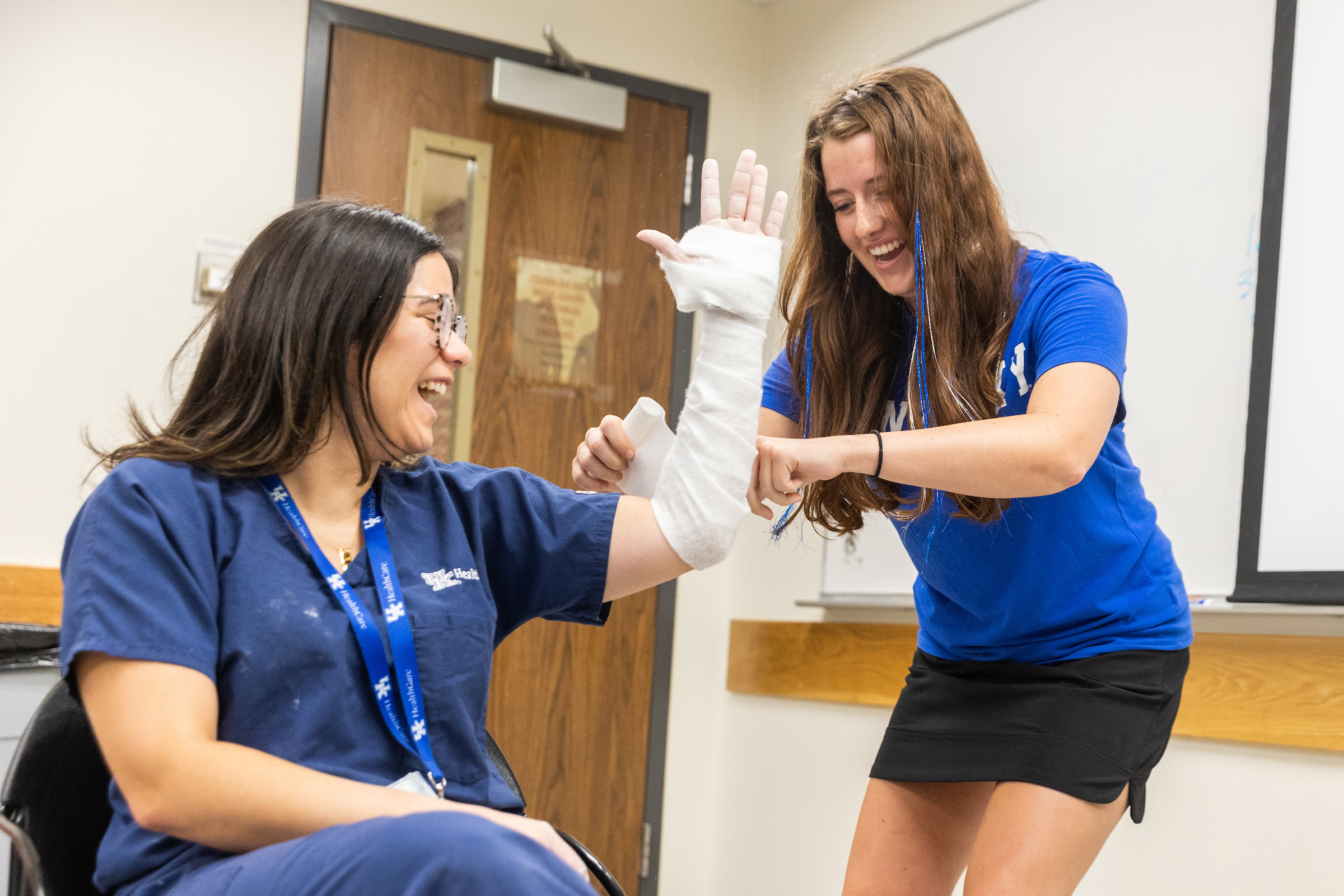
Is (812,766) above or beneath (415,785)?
beneath

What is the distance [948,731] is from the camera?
154cm

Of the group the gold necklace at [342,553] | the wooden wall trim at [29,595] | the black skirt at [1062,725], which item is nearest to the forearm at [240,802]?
the gold necklace at [342,553]

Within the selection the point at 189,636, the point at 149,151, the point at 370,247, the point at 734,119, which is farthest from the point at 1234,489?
the point at 149,151

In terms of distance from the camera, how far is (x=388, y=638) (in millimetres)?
1152

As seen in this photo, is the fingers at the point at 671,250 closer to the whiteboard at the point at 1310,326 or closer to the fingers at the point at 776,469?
the fingers at the point at 776,469

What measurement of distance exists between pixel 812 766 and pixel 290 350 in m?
2.25

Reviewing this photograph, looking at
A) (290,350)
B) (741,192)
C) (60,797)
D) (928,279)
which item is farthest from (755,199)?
(60,797)

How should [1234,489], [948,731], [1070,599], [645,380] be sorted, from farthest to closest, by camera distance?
[645,380] < [1234,489] < [948,731] < [1070,599]

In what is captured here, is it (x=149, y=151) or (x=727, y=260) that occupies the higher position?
(x=149, y=151)

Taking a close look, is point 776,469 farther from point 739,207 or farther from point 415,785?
point 415,785

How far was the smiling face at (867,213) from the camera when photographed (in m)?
1.52

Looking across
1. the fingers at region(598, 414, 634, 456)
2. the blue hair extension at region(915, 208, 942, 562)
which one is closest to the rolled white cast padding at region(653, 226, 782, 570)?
the fingers at region(598, 414, 634, 456)

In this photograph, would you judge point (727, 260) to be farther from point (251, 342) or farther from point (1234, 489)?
point (1234, 489)

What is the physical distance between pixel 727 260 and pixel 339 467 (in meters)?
0.49
